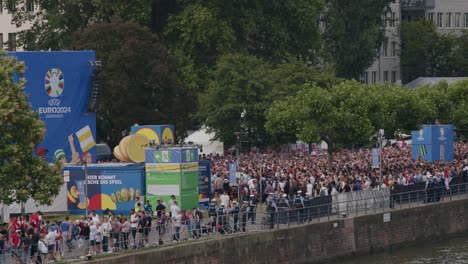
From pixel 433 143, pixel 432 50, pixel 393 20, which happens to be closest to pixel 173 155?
pixel 433 143

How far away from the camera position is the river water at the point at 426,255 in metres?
57.9

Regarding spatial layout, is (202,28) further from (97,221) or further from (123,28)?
(97,221)

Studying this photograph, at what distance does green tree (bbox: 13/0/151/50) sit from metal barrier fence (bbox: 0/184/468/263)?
29.5m

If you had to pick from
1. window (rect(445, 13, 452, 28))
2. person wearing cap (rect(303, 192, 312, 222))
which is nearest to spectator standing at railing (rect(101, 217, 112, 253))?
person wearing cap (rect(303, 192, 312, 222))

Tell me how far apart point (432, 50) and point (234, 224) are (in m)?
91.7

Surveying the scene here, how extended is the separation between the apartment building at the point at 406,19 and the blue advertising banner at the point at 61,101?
74511 mm

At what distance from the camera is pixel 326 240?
5641 centimetres

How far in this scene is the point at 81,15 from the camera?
92.0 meters

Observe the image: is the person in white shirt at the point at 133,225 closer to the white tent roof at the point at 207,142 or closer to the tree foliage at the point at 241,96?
the tree foliage at the point at 241,96

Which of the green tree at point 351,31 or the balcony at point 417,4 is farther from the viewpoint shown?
the balcony at point 417,4

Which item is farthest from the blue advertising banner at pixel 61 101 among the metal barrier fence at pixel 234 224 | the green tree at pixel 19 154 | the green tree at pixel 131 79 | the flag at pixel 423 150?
the flag at pixel 423 150

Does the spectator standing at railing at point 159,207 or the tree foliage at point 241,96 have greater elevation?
the tree foliage at point 241,96

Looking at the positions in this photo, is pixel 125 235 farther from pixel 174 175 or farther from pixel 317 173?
pixel 317 173

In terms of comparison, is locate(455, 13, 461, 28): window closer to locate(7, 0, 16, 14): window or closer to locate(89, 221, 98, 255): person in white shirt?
locate(7, 0, 16, 14): window
